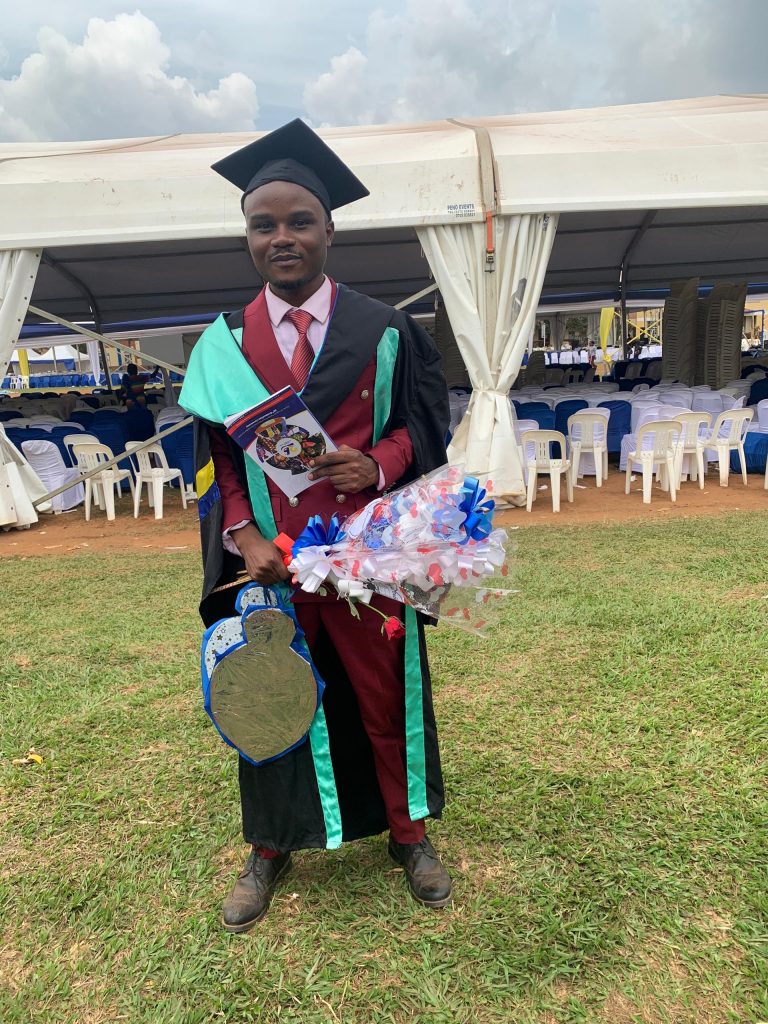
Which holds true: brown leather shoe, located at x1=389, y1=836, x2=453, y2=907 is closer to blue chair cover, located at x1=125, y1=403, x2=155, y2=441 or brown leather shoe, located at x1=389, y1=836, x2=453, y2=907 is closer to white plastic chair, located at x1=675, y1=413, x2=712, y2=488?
white plastic chair, located at x1=675, y1=413, x2=712, y2=488

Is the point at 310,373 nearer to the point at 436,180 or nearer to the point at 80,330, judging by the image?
the point at 436,180

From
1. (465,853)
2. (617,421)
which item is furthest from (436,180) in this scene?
(465,853)

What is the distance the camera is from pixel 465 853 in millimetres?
2373

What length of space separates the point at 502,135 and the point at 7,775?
769 centimetres

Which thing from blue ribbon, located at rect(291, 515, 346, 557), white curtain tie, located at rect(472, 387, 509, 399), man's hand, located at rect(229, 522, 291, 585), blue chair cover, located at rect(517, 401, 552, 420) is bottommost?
blue chair cover, located at rect(517, 401, 552, 420)

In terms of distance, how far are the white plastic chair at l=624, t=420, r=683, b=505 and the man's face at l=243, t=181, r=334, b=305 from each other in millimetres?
6391

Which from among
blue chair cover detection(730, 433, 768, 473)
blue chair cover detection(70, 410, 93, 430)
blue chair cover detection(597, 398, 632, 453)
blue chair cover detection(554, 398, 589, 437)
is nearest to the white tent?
blue chair cover detection(554, 398, 589, 437)

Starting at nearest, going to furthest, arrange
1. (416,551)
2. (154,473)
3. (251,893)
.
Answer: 1. (416,551)
2. (251,893)
3. (154,473)

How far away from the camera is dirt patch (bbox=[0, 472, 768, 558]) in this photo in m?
7.13

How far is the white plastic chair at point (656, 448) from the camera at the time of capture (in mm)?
7582

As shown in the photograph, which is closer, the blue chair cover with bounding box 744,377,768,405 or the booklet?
the booklet

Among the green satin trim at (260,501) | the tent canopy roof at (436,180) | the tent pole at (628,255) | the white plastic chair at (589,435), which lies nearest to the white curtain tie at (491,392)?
the white plastic chair at (589,435)

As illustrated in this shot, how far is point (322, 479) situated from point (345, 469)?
10cm

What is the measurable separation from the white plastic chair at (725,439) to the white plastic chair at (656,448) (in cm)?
46
